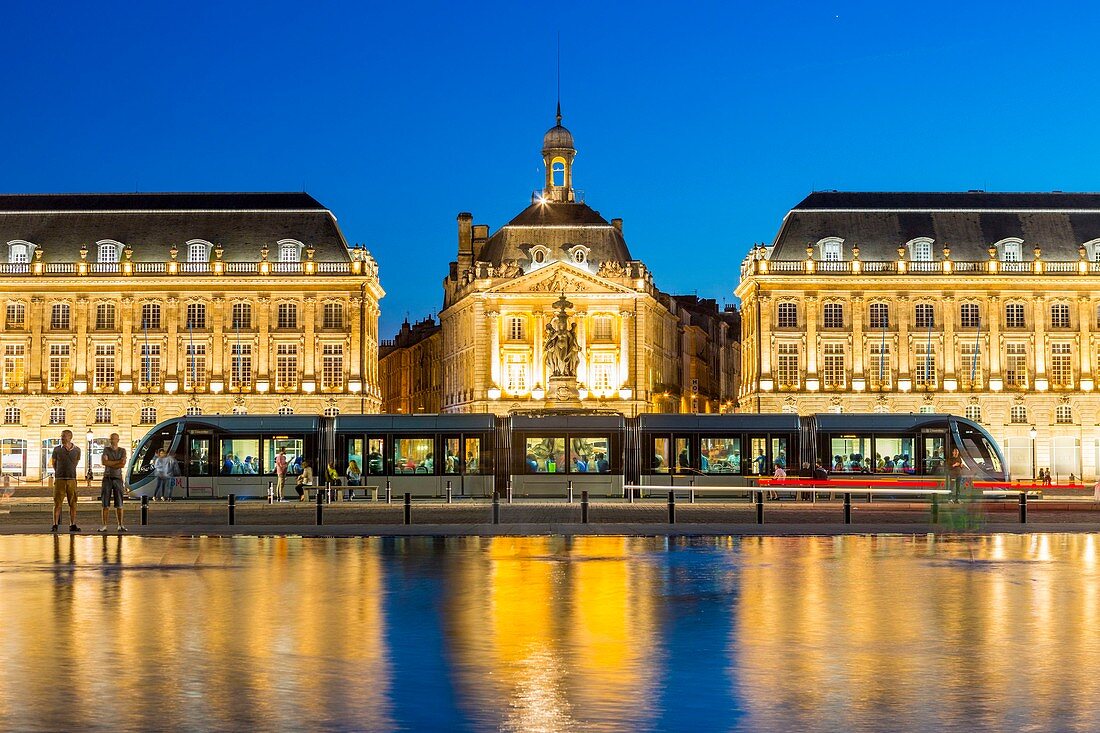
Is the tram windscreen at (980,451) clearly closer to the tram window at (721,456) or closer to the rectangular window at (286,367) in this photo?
the tram window at (721,456)

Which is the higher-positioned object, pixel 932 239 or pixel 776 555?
pixel 932 239

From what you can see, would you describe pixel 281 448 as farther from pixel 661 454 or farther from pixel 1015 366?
pixel 1015 366

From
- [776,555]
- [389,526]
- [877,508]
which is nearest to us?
[776,555]

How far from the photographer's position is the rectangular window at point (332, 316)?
11175 cm

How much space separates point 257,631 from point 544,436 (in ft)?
142

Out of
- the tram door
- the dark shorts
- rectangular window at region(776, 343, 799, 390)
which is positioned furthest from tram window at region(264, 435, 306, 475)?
rectangular window at region(776, 343, 799, 390)

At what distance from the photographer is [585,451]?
2343 inches

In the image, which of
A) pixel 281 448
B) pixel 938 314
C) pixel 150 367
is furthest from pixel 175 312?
pixel 281 448

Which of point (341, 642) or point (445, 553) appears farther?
point (445, 553)

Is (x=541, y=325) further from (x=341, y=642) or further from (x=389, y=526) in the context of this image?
(x=341, y=642)

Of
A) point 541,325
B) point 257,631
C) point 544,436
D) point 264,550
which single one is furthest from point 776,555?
point 541,325

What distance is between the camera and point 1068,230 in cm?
11175

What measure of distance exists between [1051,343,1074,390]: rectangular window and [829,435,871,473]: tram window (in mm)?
56576

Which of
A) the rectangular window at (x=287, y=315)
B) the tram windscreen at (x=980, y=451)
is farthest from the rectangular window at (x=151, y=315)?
the tram windscreen at (x=980, y=451)
